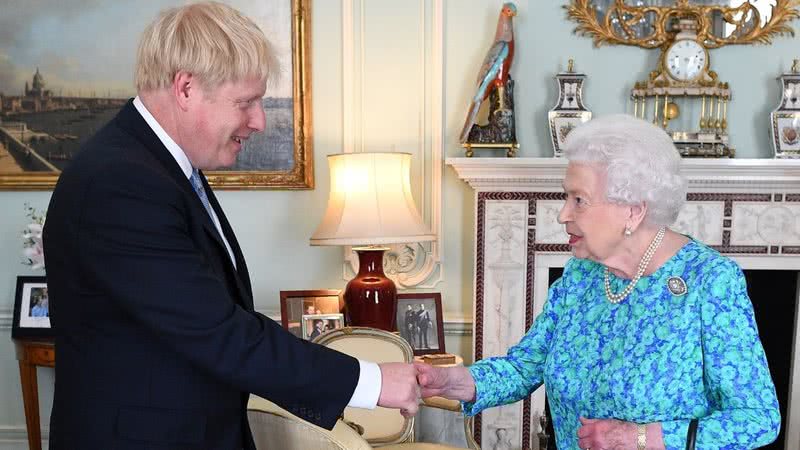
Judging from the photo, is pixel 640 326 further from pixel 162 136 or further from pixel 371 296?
pixel 371 296

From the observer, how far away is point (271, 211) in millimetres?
3709

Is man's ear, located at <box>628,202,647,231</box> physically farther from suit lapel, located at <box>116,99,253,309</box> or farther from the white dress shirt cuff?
suit lapel, located at <box>116,99,253,309</box>

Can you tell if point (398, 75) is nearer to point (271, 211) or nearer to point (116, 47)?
point (271, 211)

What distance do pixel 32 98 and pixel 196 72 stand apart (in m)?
2.76

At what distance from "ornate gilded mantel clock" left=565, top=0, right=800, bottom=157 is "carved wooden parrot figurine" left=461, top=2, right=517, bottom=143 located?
1.16ft

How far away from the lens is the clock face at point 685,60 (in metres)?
3.42

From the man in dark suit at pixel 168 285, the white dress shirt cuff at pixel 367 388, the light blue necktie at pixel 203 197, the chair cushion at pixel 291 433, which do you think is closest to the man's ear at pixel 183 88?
the man in dark suit at pixel 168 285

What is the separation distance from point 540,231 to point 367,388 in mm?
2146

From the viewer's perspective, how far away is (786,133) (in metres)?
3.36

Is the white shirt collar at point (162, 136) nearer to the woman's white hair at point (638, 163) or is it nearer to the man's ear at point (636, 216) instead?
the woman's white hair at point (638, 163)

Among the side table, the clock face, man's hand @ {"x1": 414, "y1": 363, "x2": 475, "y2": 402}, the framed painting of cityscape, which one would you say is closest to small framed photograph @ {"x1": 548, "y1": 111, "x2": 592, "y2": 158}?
the clock face

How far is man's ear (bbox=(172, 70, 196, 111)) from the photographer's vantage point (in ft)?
4.44

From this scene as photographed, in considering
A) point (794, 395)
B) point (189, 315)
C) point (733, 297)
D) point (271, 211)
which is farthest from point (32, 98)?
point (794, 395)

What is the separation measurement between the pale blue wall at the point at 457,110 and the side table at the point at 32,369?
0.51 m
